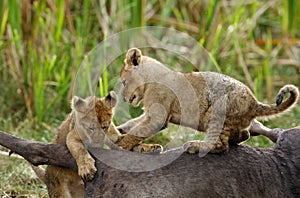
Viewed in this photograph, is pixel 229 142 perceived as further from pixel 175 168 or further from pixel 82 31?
pixel 82 31

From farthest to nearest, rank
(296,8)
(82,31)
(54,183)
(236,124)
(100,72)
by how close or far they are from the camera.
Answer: (296,8) → (82,31) → (100,72) → (54,183) → (236,124)

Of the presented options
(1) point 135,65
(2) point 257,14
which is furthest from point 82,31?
(1) point 135,65

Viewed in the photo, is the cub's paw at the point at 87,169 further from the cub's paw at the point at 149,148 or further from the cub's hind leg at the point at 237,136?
A: the cub's hind leg at the point at 237,136

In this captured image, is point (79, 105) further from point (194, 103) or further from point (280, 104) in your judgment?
point (280, 104)

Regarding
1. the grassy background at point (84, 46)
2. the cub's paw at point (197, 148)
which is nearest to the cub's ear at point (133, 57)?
the cub's paw at point (197, 148)

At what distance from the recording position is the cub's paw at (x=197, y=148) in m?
3.71

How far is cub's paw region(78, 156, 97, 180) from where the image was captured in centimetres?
365

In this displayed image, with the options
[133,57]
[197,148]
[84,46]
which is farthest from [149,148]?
[84,46]

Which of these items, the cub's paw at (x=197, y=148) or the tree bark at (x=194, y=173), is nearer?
the tree bark at (x=194, y=173)

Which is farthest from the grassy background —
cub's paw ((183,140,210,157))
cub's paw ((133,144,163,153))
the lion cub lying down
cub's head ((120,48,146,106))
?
cub's paw ((183,140,210,157))

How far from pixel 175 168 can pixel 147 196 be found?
24 centimetres

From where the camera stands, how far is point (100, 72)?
5.63 metres

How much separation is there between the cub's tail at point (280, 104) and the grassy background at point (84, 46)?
161 cm

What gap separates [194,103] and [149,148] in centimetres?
35
